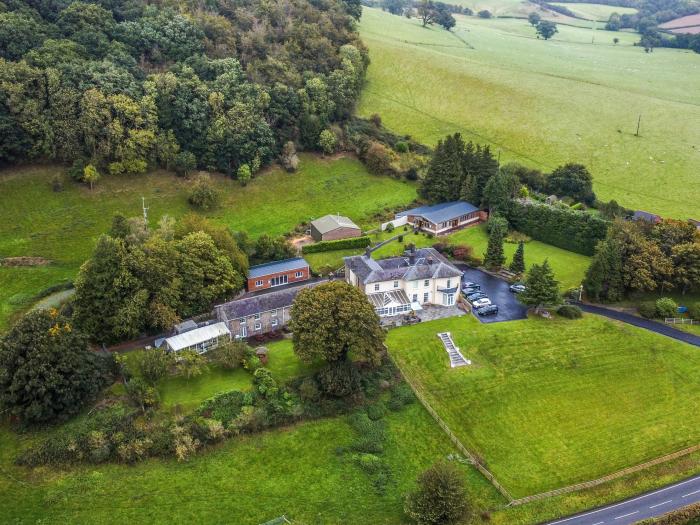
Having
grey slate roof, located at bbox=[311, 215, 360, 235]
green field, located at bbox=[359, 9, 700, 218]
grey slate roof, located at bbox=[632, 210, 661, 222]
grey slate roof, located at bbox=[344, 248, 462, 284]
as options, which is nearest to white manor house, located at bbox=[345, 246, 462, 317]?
grey slate roof, located at bbox=[344, 248, 462, 284]

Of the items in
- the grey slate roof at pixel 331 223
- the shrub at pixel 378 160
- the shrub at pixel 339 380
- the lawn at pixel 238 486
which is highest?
the shrub at pixel 378 160

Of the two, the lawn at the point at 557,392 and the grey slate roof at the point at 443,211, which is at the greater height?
the grey slate roof at the point at 443,211

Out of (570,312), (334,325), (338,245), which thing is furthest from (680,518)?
(338,245)

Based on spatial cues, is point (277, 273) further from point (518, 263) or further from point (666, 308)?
point (666, 308)

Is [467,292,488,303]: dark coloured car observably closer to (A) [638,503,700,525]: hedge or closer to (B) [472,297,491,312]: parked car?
(B) [472,297,491,312]: parked car

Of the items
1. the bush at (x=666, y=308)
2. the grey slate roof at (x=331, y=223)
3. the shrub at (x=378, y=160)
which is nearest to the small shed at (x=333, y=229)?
the grey slate roof at (x=331, y=223)

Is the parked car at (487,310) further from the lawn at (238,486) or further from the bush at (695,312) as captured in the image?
the bush at (695,312)

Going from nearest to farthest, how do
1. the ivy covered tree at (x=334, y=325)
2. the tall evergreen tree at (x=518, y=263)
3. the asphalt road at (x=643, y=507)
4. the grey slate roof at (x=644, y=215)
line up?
the asphalt road at (x=643, y=507), the ivy covered tree at (x=334, y=325), the tall evergreen tree at (x=518, y=263), the grey slate roof at (x=644, y=215)
